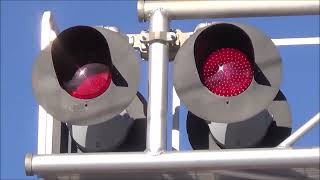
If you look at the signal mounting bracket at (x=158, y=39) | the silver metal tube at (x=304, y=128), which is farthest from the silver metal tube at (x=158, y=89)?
the silver metal tube at (x=304, y=128)

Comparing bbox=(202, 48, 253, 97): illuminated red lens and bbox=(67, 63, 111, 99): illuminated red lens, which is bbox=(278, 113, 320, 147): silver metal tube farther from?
bbox=(67, 63, 111, 99): illuminated red lens

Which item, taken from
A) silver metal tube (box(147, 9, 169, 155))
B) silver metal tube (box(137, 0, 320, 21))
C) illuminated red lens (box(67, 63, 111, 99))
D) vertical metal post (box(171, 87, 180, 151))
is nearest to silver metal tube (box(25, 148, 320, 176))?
silver metal tube (box(147, 9, 169, 155))

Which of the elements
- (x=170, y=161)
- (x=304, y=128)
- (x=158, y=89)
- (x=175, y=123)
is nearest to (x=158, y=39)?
(x=158, y=89)

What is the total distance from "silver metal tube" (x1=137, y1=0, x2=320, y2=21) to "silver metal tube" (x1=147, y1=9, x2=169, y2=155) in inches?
1.9

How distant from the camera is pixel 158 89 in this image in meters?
3.95

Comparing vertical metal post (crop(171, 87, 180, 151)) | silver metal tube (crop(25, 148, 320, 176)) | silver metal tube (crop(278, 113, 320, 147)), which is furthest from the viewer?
vertical metal post (crop(171, 87, 180, 151))

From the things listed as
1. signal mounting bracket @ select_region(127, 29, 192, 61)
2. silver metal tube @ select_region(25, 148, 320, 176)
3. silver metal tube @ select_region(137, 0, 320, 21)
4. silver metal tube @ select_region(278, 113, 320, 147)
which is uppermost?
silver metal tube @ select_region(137, 0, 320, 21)

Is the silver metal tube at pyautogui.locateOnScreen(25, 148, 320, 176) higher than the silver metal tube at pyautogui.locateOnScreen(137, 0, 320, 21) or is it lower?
lower

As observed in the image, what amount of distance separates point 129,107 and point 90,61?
28cm

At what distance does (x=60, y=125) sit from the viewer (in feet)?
14.3

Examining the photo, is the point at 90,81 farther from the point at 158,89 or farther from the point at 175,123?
the point at 175,123

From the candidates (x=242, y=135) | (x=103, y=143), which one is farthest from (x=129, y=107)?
(x=242, y=135)

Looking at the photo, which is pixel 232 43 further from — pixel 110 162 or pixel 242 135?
pixel 110 162

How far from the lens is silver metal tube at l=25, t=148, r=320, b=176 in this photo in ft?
12.1
